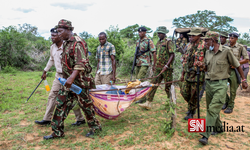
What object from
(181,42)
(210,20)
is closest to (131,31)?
(210,20)

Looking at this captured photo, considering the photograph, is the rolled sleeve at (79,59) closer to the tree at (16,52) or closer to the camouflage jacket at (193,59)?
the camouflage jacket at (193,59)

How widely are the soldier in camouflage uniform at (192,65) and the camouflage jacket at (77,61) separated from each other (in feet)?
7.13

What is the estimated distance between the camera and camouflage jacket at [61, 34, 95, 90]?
2.82 m

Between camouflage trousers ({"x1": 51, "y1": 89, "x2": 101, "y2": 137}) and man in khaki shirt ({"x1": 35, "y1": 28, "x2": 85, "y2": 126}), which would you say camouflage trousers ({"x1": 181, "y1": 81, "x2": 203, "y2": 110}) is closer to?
camouflage trousers ({"x1": 51, "y1": 89, "x2": 101, "y2": 137})

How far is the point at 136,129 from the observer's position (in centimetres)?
360

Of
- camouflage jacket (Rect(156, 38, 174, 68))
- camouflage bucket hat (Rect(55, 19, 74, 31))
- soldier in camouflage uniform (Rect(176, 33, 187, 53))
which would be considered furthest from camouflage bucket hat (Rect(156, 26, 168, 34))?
camouflage bucket hat (Rect(55, 19, 74, 31))

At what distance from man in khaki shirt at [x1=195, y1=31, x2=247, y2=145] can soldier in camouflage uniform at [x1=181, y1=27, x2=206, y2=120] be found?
506 millimetres

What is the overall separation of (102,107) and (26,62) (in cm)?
1019

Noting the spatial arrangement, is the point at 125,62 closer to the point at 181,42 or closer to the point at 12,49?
the point at 181,42

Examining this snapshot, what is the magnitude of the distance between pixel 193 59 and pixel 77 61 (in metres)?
2.45

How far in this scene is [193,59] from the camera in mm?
3906

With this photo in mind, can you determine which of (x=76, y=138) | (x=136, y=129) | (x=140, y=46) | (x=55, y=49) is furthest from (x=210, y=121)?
(x=55, y=49)

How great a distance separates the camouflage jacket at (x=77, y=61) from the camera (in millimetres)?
2820

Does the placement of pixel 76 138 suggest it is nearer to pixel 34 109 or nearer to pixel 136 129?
pixel 136 129
